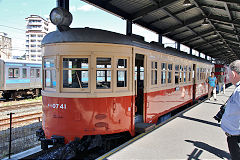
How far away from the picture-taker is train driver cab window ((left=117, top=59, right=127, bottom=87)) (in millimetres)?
4887

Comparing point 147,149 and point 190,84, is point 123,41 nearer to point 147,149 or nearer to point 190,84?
point 147,149

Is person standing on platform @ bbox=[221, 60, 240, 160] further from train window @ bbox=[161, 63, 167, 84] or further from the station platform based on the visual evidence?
train window @ bbox=[161, 63, 167, 84]

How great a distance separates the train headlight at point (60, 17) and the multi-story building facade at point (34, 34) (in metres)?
83.1

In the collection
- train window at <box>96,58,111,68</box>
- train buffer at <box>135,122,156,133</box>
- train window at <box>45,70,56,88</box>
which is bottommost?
train buffer at <box>135,122,156,133</box>

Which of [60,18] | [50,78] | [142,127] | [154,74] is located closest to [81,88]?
[50,78]

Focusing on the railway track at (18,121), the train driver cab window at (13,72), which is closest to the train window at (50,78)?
the railway track at (18,121)

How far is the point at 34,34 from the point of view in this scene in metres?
Result: 85.7

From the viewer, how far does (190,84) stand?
10578mm

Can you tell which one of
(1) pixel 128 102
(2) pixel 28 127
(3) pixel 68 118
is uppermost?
(1) pixel 128 102

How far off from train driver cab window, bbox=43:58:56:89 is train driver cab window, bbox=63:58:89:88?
1.03ft

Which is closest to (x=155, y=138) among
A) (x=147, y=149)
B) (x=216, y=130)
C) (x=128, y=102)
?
(x=147, y=149)

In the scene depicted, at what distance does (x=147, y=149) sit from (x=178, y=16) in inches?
337

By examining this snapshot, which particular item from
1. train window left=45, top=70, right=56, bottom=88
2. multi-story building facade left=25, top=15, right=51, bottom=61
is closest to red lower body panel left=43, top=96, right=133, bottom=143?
train window left=45, top=70, right=56, bottom=88

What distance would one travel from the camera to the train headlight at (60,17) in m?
4.80
